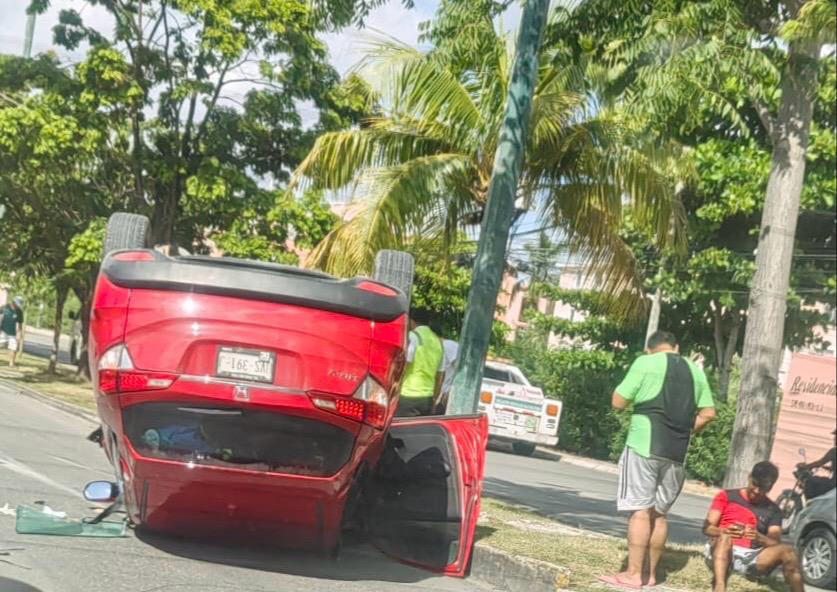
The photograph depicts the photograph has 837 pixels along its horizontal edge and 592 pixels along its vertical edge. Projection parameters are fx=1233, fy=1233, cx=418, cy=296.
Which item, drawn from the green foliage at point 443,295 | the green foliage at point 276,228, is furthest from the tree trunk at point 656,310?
the green foliage at point 276,228

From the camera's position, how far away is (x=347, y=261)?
14.7 m

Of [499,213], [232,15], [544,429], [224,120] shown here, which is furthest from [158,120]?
[499,213]

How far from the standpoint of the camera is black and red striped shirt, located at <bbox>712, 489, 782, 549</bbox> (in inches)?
305

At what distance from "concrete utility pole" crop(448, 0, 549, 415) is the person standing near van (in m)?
0.19

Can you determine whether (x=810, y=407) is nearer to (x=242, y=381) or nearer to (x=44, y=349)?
(x=242, y=381)

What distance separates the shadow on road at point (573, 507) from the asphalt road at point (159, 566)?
456 cm

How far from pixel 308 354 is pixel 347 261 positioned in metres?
8.26

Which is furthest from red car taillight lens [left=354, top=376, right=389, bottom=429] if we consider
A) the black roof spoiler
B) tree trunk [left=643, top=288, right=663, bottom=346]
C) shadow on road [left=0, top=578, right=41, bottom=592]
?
tree trunk [left=643, top=288, right=663, bottom=346]

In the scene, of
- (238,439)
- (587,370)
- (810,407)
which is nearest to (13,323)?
(587,370)

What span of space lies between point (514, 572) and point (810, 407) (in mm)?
3967

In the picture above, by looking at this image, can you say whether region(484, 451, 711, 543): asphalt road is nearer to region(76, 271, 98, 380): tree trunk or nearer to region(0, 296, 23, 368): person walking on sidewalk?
region(76, 271, 98, 380): tree trunk

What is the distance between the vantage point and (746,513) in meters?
7.79

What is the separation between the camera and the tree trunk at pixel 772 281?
27.2 ft

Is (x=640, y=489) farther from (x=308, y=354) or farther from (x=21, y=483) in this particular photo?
(x=21, y=483)
